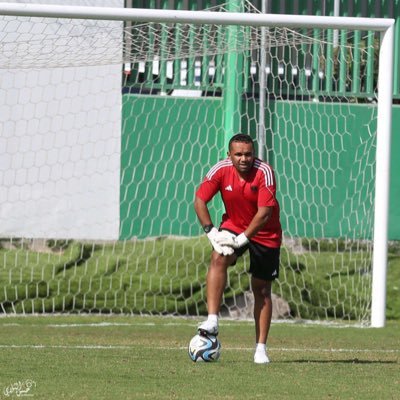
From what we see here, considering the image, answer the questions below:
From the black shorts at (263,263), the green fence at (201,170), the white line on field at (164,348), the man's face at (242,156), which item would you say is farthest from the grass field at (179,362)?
the green fence at (201,170)

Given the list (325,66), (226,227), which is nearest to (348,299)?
(325,66)

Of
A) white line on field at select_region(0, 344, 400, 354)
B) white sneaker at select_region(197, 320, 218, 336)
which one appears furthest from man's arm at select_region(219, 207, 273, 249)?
white line on field at select_region(0, 344, 400, 354)

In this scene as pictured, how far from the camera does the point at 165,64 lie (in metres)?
16.1

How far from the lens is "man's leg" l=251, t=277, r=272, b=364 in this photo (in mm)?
9383

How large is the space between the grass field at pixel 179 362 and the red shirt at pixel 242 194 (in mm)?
936

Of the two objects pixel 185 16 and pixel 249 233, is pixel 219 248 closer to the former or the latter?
pixel 249 233

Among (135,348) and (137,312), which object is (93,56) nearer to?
(137,312)

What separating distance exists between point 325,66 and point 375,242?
11.3 feet

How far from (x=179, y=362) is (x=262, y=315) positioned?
68 centimetres

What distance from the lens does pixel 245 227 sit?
9.55 metres

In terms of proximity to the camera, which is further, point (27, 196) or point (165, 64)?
point (165, 64)

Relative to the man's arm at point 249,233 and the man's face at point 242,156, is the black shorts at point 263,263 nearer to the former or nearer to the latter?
the man's arm at point 249,233

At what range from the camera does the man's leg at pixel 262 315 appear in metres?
9.38

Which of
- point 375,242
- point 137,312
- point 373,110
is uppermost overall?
point 373,110
